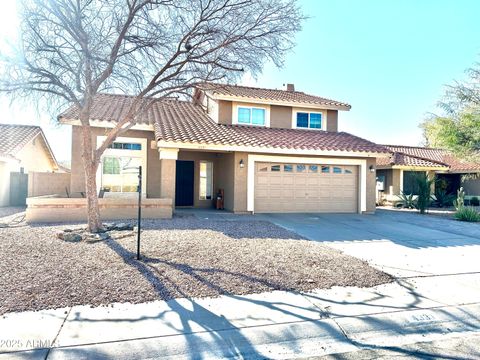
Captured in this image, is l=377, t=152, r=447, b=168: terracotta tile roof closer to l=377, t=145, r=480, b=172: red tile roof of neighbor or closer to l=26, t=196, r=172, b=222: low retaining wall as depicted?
l=377, t=145, r=480, b=172: red tile roof of neighbor

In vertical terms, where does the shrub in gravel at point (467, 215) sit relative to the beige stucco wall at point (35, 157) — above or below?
below

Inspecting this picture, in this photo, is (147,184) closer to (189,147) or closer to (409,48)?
(189,147)

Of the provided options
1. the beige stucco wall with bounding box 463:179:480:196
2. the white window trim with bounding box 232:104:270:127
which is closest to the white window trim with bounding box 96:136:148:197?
the white window trim with bounding box 232:104:270:127

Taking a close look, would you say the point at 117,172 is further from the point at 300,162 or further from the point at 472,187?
the point at 472,187

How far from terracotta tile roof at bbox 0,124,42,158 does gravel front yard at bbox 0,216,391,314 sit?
1061cm

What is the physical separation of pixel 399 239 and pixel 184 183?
10459mm

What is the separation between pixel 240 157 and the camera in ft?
48.4

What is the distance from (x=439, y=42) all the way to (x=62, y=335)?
2039 centimetres

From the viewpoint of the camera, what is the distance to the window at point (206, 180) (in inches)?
674

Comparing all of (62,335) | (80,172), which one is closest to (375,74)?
(80,172)

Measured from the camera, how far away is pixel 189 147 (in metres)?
13.5

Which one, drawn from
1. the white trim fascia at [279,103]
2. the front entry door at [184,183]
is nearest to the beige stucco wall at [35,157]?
the front entry door at [184,183]

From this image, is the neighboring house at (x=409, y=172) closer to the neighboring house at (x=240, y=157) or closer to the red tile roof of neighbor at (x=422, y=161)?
the red tile roof of neighbor at (x=422, y=161)

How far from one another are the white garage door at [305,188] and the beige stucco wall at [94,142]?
4.92m
